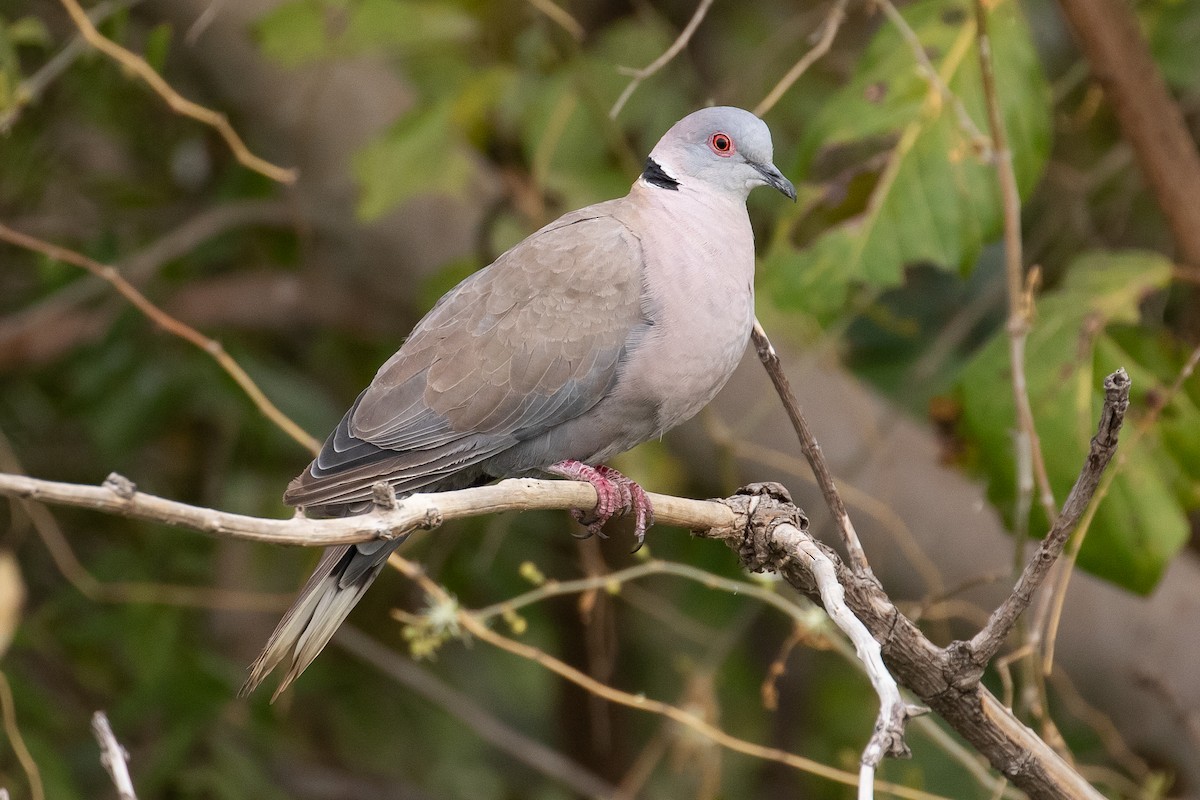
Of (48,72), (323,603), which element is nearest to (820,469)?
→ (323,603)

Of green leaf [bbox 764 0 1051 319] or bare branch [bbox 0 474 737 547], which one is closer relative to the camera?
bare branch [bbox 0 474 737 547]

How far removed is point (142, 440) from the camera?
3.84 meters

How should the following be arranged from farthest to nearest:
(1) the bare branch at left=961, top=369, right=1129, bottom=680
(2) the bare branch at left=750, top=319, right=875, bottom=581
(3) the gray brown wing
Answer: (3) the gray brown wing, (2) the bare branch at left=750, top=319, right=875, bottom=581, (1) the bare branch at left=961, top=369, right=1129, bottom=680

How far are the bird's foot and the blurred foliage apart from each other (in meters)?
0.68

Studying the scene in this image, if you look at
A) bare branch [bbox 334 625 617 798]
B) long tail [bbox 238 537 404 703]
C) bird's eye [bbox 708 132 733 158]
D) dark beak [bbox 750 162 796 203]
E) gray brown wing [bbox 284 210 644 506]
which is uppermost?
bird's eye [bbox 708 132 733 158]

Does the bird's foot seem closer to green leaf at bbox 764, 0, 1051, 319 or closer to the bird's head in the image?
the bird's head

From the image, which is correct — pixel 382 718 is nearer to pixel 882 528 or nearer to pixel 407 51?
pixel 882 528

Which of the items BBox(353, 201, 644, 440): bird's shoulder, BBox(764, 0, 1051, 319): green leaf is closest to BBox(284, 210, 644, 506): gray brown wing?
BBox(353, 201, 644, 440): bird's shoulder

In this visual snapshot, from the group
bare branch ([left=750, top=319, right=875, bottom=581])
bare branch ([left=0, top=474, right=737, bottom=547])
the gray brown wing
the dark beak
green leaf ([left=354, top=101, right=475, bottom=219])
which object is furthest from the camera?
green leaf ([left=354, top=101, right=475, bottom=219])

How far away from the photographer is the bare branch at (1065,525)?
143 cm

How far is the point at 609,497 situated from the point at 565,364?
0.25m

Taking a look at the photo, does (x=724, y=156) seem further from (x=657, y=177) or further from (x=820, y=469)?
(x=820, y=469)

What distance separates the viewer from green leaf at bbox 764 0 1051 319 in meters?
2.77

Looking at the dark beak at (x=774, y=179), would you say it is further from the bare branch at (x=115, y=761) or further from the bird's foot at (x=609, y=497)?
the bare branch at (x=115, y=761)
